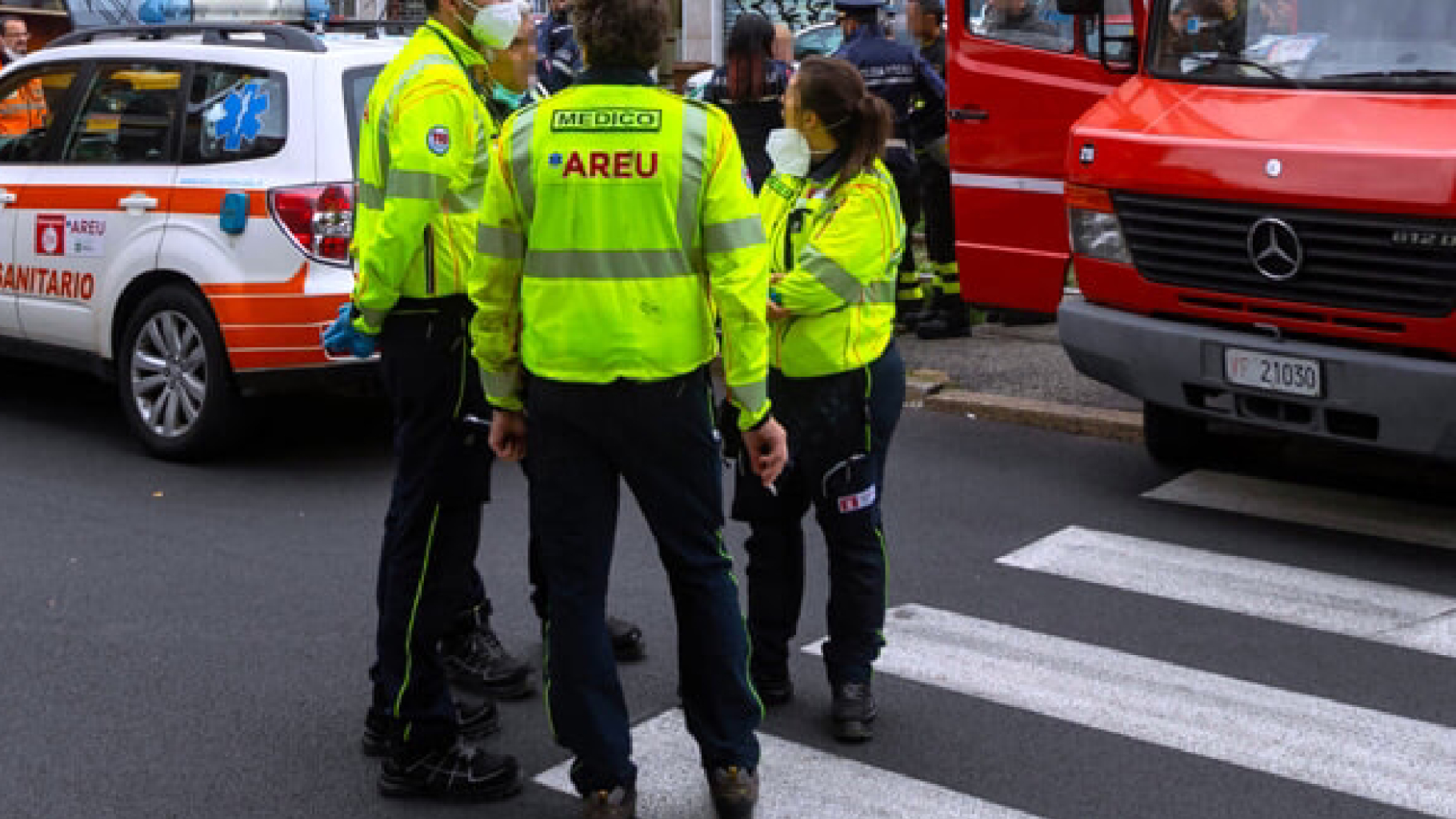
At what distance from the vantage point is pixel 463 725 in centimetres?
512

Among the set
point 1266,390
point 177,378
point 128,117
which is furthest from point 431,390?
point 128,117

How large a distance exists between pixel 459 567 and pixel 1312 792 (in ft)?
7.19

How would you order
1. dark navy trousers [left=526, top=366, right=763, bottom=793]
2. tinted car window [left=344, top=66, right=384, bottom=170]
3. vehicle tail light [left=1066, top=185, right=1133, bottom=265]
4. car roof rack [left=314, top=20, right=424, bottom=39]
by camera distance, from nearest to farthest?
dark navy trousers [left=526, top=366, right=763, bottom=793] < vehicle tail light [left=1066, top=185, right=1133, bottom=265] < tinted car window [left=344, top=66, right=384, bottom=170] < car roof rack [left=314, top=20, right=424, bottom=39]

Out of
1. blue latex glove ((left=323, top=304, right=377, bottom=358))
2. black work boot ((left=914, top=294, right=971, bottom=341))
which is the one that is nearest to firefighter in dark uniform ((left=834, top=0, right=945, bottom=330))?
black work boot ((left=914, top=294, right=971, bottom=341))

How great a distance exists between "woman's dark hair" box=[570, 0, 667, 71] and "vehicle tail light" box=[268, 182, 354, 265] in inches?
149

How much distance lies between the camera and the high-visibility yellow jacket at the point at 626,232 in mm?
4133

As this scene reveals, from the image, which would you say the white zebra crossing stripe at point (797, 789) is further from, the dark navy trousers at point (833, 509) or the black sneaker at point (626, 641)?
the black sneaker at point (626, 641)

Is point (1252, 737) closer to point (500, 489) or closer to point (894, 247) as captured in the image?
point (894, 247)

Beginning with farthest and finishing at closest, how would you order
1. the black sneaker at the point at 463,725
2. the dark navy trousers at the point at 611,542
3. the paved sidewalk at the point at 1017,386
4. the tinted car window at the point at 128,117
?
the paved sidewalk at the point at 1017,386 → the tinted car window at the point at 128,117 → the black sneaker at the point at 463,725 → the dark navy trousers at the point at 611,542

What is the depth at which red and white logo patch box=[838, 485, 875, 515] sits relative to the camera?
5.16 metres

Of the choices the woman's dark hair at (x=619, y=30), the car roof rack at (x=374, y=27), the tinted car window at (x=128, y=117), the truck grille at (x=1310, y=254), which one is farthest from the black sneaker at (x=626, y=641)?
the car roof rack at (x=374, y=27)

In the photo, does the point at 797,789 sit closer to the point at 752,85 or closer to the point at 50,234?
the point at 50,234

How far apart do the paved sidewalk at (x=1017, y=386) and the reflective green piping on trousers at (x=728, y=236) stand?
4967 millimetres

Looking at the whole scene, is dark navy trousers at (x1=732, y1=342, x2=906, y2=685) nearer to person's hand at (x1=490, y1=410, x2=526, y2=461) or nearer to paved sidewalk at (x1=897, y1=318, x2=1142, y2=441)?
person's hand at (x1=490, y1=410, x2=526, y2=461)
